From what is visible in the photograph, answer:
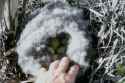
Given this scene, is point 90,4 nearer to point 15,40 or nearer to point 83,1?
point 83,1

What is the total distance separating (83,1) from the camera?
6.37 feet

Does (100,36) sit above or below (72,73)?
above

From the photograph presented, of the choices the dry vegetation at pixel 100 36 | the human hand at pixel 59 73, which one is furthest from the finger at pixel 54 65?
the dry vegetation at pixel 100 36

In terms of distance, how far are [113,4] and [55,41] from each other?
1.12 ft

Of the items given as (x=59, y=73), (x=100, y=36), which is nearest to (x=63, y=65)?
(x=59, y=73)

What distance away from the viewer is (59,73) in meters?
1.68

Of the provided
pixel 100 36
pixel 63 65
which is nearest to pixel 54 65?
pixel 63 65

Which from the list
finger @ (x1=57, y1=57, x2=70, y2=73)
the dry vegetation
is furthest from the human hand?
the dry vegetation

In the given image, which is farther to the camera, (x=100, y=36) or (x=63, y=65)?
(x=100, y=36)

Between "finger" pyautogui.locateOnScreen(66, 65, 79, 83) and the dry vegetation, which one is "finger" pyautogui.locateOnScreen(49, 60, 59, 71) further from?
the dry vegetation

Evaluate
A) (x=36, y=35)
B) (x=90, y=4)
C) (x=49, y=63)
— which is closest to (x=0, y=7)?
(x=36, y=35)

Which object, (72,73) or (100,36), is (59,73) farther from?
(100,36)

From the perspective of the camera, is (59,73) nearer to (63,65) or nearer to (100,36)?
(63,65)

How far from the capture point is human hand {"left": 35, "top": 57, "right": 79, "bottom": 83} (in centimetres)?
166
